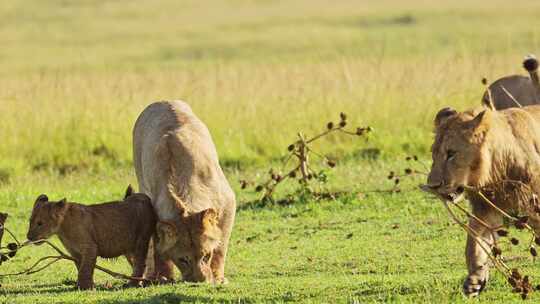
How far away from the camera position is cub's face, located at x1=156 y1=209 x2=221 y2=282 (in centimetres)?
880

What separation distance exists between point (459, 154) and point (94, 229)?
10.0 ft

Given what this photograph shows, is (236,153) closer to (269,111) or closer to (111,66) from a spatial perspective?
(269,111)

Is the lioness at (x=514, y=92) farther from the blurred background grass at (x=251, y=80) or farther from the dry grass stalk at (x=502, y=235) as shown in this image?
the dry grass stalk at (x=502, y=235)

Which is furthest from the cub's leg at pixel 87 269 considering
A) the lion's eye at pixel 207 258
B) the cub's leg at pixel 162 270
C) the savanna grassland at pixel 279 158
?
the lion's eye at pixel 207 258

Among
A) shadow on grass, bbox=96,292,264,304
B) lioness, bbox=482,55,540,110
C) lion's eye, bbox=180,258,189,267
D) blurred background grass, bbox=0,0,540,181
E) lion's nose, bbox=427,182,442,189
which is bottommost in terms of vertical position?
blurred background grass, bbox=0,0,540,181

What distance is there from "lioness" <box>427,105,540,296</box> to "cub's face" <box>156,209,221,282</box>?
1.76m

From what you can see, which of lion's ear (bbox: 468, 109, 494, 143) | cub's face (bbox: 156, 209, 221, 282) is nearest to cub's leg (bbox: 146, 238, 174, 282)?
cub's face (bbox: 156, 209, 221, 282)

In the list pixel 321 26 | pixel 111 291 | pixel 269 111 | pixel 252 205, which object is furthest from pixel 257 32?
pixel 111 291

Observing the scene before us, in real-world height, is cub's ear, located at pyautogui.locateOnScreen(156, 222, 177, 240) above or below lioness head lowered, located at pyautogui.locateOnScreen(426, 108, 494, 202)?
below

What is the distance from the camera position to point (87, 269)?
31.0 ft

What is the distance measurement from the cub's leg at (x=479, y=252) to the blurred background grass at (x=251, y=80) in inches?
303

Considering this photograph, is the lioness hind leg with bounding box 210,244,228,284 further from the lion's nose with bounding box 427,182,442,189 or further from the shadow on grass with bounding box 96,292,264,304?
the lion's nose with bounding box 427,182,442,189

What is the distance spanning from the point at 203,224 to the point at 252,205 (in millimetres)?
4571

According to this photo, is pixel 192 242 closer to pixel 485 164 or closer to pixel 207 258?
pixel 207 258
